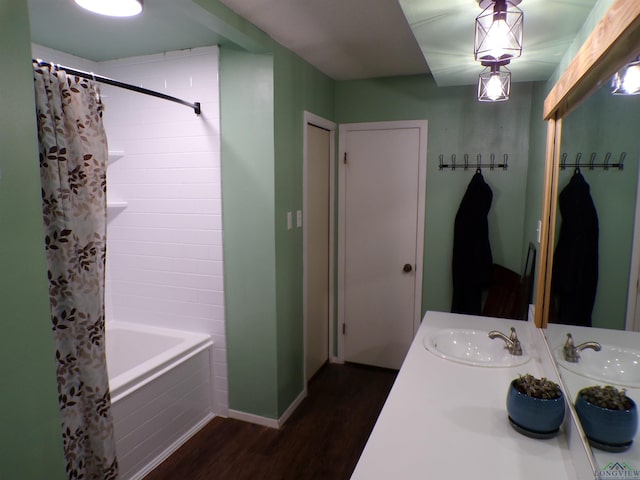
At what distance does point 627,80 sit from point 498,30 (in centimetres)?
64

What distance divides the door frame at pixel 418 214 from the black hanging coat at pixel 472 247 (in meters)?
0.28

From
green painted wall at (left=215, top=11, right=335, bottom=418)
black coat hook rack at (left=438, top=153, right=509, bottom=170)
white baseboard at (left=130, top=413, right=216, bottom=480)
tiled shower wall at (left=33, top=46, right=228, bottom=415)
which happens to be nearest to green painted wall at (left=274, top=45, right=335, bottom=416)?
green painted wall at (left=215, top=11, right=335, bottom=418)

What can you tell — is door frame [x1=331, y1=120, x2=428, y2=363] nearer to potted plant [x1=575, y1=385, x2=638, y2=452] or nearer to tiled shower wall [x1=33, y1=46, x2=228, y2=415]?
tiled shower wall [x1=33, y1=46, x2=228, y2=415]

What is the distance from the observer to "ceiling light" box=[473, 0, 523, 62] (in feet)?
4.59

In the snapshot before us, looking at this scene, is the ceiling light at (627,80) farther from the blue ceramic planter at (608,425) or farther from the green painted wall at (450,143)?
the green painted wall at (450,143)

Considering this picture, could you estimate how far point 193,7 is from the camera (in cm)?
186

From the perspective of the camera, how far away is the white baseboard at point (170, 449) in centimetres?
235

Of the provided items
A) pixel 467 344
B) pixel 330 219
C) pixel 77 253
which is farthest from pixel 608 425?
pixel 330 219

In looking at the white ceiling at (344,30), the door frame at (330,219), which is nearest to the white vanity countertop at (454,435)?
the white ceiling at (344,30)

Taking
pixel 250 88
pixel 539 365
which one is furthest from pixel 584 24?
pixel 250 88

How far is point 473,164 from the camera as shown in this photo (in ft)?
10.4

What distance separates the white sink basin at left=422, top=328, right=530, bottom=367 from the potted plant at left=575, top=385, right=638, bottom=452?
0.89 metres

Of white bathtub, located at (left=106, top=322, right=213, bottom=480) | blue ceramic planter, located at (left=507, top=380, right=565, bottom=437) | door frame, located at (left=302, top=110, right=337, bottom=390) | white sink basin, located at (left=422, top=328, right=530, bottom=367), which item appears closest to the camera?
blue ceramic planter, located at (left=507, top=380, right=565, bottom=437)

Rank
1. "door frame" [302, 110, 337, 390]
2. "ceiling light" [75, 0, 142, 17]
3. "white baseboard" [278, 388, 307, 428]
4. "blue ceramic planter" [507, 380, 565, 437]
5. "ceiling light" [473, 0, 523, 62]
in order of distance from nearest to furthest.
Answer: "blue ceramic planter" [507, 380, 565, 437] → "ceiling light" [473, 0, 523, 62] → "ceiling light" [75, 0, 142, 17] → "white baseboard" [278, 388, 307, 428] → "door frame" [302, 110, 337, 390]
